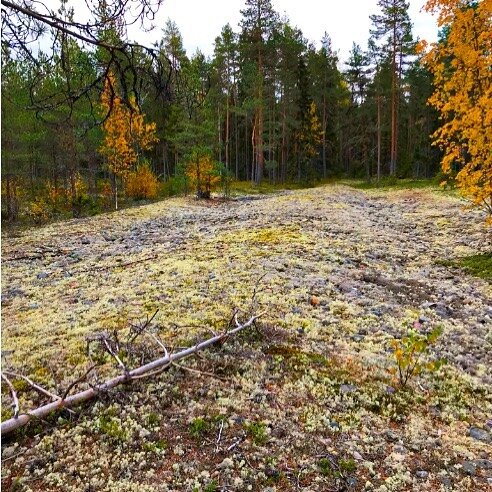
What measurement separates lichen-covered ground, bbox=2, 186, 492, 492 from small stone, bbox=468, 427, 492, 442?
21mm

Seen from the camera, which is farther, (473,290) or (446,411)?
(473,290)

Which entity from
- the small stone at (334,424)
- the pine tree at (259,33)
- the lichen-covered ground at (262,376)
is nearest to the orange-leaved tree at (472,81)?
the lichen-covered ground at (262,376)

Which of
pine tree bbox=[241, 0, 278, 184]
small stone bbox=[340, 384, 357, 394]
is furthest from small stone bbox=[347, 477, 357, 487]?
pine tree bbox=[241, 0, 278, 184]

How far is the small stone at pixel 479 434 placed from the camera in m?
4.53

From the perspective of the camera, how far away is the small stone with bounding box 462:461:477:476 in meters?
3.97

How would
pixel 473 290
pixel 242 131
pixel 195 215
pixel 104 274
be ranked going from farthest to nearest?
1. pixel 242 131
2. pixel 195 215
3. pixel 104 274
4. pixel 473 290

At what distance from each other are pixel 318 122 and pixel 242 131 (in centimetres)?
1347

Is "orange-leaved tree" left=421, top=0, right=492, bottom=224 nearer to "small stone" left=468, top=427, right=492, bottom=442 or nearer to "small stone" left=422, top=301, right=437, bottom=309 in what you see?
"small stone" left=422, top=301, right=437, bottom=309

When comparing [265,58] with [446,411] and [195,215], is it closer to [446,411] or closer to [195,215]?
[195,215]

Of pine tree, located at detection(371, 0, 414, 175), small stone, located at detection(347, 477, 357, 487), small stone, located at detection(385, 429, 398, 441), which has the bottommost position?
small stone, located at detection(385, 429, 398, 441)

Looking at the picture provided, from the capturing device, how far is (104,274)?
10.5 m

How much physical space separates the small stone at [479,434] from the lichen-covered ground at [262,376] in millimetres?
21

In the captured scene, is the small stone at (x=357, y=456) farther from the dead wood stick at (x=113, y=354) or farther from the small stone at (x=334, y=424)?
the dead wood stick at (x=113, y=354)

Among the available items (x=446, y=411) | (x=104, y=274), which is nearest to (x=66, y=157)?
(x=104, y=274)
